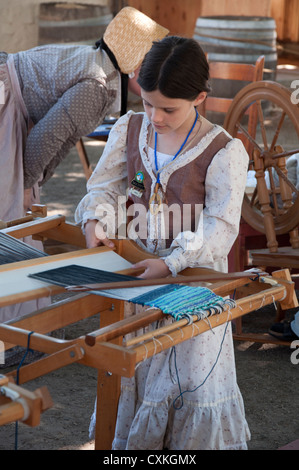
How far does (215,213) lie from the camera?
1918mm

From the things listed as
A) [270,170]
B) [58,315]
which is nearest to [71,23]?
[270,170]

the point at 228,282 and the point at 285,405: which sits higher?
the point at 228,282

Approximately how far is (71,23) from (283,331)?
4.41 m

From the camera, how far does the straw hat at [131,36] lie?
262 cm

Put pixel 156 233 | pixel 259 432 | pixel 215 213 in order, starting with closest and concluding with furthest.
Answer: pixel 215 213 → pixel 156 233 → pixel 259 432

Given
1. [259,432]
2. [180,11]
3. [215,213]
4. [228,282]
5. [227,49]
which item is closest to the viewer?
[228,282]

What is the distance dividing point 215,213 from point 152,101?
336mm

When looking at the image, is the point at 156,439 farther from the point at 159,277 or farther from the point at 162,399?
the point at 159,277

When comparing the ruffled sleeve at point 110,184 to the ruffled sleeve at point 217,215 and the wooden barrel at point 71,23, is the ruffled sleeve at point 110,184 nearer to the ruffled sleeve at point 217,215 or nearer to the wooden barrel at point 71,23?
the ruffled sleeve at point 217,215

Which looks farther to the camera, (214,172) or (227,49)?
(227,49)

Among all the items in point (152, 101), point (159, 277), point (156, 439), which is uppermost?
point (152, 101)

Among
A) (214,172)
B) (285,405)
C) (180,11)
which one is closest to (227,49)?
(180,11)

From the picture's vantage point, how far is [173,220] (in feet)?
6.64

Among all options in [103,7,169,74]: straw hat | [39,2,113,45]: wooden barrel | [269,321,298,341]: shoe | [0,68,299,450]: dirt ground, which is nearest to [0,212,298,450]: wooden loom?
[0,68,299,450]: dirt ground
